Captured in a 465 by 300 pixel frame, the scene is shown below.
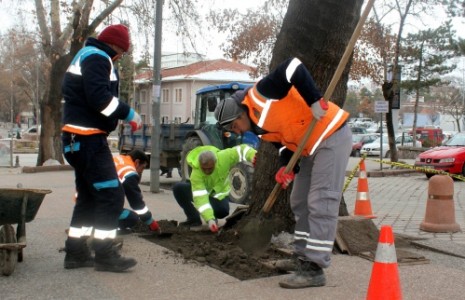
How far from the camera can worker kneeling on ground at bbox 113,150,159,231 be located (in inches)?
240

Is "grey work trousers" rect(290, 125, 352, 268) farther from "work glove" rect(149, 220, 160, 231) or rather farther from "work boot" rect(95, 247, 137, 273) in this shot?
"work glove" rect(149, 220, 160, 231)

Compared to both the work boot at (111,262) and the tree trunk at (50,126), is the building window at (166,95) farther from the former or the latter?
the work boot at (111,262)

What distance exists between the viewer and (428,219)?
7.54m

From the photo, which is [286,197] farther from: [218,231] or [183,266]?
[183,266]

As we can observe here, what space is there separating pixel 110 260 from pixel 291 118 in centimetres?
190

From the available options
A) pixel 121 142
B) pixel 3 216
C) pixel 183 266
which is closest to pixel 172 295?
pixel 183 266

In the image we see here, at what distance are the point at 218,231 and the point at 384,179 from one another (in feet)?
41.8

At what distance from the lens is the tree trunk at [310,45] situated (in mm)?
5875

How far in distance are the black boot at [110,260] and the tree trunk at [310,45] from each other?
1646 millimetres

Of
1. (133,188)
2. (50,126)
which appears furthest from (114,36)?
(50,126)

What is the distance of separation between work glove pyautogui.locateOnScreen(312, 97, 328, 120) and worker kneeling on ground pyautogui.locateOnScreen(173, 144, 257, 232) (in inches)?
89.4

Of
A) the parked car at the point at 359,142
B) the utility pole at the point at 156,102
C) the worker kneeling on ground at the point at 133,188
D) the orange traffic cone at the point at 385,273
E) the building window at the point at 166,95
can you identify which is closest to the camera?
the orange traffic cone at the point at 385,273

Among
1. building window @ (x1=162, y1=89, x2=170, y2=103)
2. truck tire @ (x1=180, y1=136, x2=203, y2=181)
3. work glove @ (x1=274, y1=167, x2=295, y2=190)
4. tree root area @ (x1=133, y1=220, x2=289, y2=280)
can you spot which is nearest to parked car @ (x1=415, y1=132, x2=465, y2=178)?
truck tire @ (x1=180, y1=136, x2=203, y2=181)

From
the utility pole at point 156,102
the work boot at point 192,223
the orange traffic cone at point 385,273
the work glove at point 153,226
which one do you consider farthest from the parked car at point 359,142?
the orange traffic cone at point 385,273
